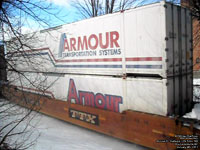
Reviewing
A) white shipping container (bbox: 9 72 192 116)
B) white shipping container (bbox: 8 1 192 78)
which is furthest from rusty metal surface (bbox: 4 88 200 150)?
white shipping container (bbox: 8 1 192 78)

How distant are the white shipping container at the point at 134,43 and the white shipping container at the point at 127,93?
235mm

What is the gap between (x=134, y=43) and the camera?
15.4 feet

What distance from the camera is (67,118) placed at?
21.2ft

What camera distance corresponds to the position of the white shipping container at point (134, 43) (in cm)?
419

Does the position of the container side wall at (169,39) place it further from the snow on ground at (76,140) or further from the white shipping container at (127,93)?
the snow on ground at (76,140)

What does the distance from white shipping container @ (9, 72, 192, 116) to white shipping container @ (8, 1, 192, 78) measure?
235 millimetres

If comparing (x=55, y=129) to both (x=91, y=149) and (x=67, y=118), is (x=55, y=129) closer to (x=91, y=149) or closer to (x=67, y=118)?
(x=67, y=118)

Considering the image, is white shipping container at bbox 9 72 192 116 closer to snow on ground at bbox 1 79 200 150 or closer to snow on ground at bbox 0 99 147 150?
snow on ground at bbox 1 79 200 150

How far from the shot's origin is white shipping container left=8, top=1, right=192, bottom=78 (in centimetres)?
419

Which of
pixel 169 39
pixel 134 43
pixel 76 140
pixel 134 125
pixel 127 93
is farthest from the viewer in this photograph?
pixel 76 140

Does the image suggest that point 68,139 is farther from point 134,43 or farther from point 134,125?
point 134,43

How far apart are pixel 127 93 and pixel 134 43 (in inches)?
51.3

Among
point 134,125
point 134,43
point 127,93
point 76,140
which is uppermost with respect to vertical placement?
point 134,43

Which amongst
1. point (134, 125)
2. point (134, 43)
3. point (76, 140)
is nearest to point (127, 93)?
point (134, 125)
